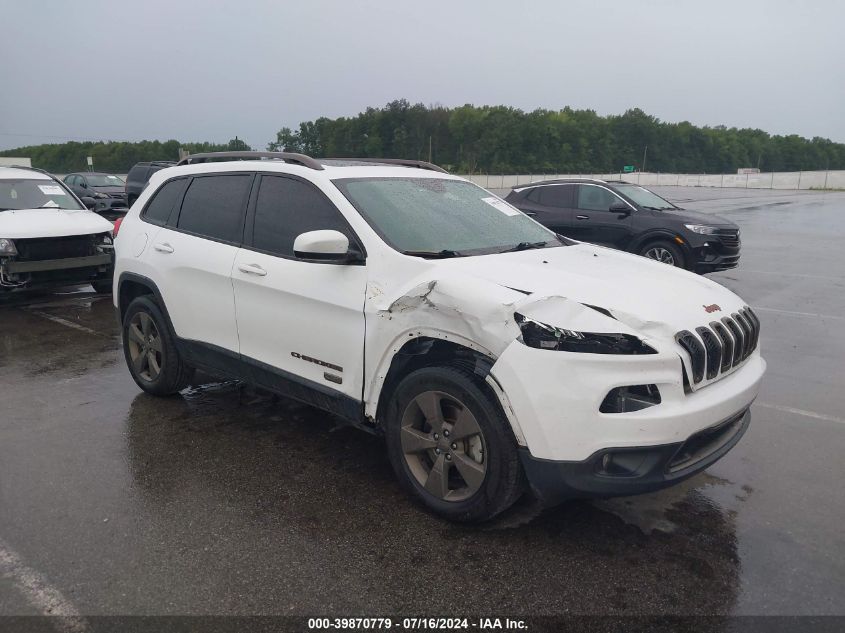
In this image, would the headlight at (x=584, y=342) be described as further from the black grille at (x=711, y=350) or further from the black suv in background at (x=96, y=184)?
the black suv in background at (x=96, y=184)

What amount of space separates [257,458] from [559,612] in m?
2.16

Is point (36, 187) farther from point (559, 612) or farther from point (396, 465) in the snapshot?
point (559, 612)

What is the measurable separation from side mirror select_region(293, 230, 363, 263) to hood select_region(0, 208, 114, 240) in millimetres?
6364

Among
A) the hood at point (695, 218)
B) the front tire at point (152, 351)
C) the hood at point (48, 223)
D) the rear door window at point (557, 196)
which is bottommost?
the front tire at point (152, 351)

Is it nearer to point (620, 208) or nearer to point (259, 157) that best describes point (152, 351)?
point (259, 157)

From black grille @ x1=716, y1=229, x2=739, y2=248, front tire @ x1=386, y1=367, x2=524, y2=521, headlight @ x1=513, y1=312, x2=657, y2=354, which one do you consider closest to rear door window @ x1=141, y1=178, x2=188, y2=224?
front tire @ x1=386, y1=367, x2=524, y2=521

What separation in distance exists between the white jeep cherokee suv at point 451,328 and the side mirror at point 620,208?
683 cm

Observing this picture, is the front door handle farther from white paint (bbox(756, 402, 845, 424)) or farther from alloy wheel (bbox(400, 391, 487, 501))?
white paint (bbox(756, 402, 845, 424))

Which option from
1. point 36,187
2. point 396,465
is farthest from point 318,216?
point 36,187

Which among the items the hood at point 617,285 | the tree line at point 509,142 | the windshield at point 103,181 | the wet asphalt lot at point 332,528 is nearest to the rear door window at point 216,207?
the wet asphalt lot at point 332,528

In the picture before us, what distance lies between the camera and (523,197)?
1202cm

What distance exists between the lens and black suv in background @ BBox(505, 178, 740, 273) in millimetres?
10414

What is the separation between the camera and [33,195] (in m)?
9.62

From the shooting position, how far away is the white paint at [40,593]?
8.51 feet
